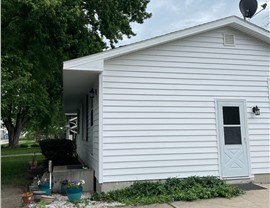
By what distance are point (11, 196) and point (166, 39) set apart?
5429mm

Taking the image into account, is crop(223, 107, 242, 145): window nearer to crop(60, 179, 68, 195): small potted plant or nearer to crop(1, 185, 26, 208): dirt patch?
crop(60, 179, 68, 195): small potted plant

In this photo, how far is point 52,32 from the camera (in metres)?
12.2

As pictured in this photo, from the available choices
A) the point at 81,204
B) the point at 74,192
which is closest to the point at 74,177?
the point at 74,192

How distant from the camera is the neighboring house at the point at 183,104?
7086 millimetres

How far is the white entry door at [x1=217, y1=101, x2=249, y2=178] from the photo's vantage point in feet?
25.5

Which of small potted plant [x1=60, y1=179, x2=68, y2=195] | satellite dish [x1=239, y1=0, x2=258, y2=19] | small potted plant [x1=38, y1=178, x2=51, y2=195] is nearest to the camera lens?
small potted plant [x1=38, y1=178, x2=51, y2=195]

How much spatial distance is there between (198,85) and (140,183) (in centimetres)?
284

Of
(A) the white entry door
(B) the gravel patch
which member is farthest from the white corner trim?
(A) the white entry door

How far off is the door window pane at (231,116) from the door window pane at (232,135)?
15cm

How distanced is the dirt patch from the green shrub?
174cm

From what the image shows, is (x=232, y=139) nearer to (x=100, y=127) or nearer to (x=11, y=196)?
(x=100, y=127)

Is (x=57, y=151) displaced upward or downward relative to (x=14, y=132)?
downward

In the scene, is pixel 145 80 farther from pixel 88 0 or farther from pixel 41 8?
pixel 88 0

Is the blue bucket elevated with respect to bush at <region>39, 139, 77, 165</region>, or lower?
lower
